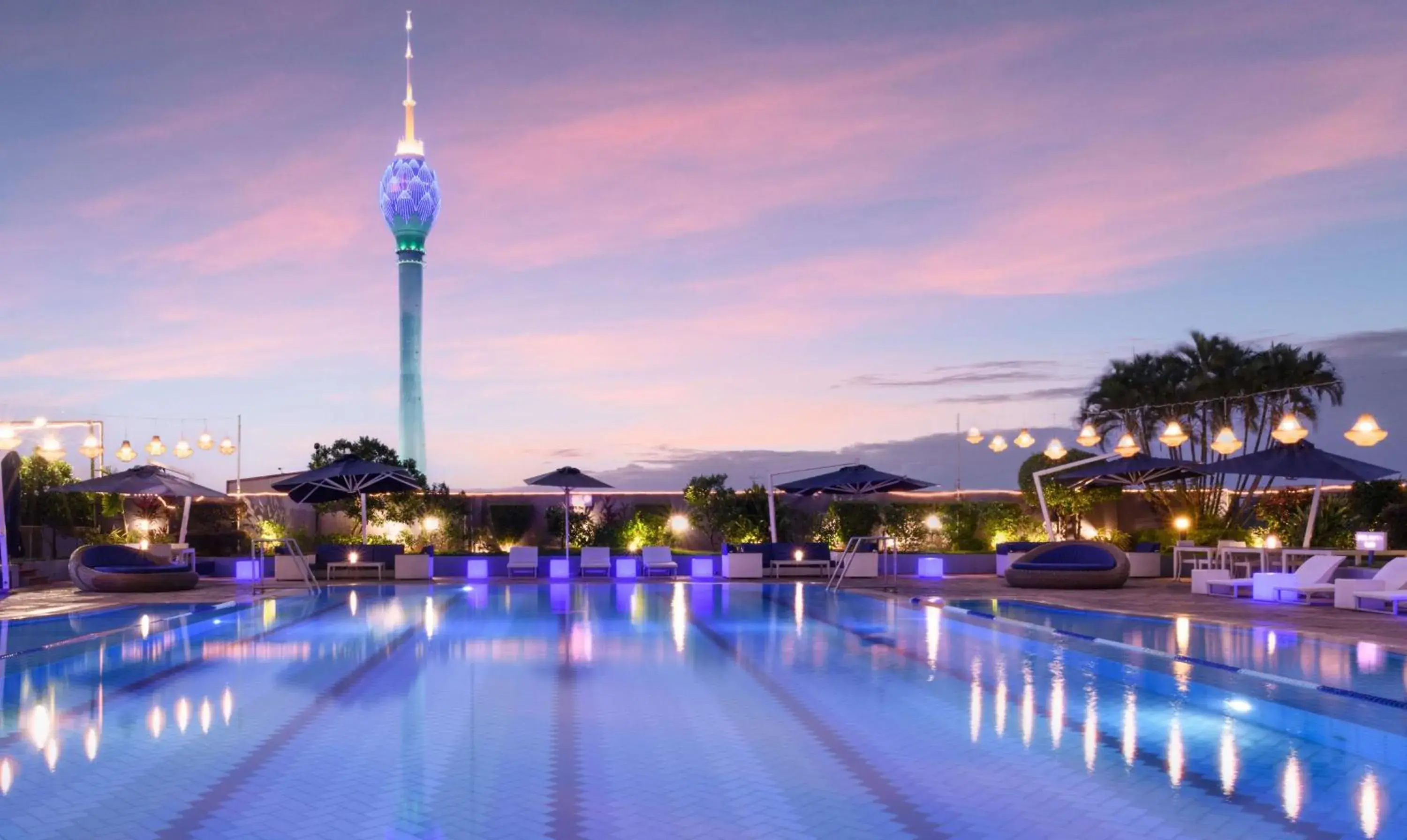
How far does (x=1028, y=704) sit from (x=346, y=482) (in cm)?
1478

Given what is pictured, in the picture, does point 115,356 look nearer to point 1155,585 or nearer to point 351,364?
point 351,364

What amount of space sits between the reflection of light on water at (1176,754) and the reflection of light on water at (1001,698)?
33.7 inches

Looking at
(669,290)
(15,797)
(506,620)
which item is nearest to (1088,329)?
(669,290)

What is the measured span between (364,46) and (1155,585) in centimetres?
1975

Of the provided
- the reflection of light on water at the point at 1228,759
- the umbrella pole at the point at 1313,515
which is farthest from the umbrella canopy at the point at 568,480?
the reflection of light on water at the point at 1228,759

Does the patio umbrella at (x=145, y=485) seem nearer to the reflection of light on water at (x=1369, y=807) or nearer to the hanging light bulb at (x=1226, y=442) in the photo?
the hanging light bulb at (x=1226, y=442)

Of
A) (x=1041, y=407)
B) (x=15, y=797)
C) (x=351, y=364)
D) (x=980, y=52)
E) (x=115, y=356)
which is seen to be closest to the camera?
(x=15, y=797)

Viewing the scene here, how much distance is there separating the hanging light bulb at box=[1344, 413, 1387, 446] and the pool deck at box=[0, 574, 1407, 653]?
2.02m

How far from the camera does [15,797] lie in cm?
441

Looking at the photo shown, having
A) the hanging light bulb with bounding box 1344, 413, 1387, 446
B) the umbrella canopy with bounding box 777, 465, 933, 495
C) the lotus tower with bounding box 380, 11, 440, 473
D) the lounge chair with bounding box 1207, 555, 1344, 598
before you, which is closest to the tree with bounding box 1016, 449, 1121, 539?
the umbrella canopy with bounding box 777, 465, 933, 495

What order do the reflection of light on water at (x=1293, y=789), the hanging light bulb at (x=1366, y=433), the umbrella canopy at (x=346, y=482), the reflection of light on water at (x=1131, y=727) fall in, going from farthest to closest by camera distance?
1. the umbrella canopy at (x=346, y=482)
2. the hanging light bulb at (x=1366, y=433)
3. the reflection of light on water at (x=1131, y=727)
4. the reflection of light on water at (x=1293, y=789)

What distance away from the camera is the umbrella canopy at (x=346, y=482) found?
1800 centimetres

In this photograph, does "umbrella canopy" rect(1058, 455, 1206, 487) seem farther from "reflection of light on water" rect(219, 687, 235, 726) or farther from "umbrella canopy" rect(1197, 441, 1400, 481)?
"reflection of light on water" rect(219, 687, 235, 726)

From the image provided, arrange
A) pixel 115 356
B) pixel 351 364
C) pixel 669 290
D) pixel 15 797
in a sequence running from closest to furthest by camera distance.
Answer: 1. pixel 15 797
2. pixel 115 356
3. pixel 669 290
4. pixel 351 364
